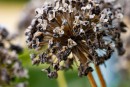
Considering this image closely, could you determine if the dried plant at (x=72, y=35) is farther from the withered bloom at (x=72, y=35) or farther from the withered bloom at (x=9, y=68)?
the withered bloom at (x=9, y=68)

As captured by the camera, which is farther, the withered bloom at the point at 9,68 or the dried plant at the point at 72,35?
the withered bloom at the point at 9,68

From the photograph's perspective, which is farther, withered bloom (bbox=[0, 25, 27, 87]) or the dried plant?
withered bloom (bbox=[0, 25, 27, 87])

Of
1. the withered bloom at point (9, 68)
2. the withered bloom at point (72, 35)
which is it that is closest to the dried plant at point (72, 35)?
the withered bloom at point (72, 35)

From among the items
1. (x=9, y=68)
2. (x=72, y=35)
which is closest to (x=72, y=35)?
(x=72, y=35)

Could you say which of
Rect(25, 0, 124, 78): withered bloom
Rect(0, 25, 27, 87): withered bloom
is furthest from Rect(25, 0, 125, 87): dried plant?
Rect(0, 25, 27, 87): withered bloom

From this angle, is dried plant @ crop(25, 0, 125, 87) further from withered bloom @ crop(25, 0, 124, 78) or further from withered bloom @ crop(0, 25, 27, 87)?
withered bloom @ crop(0, 25, 27, 87)

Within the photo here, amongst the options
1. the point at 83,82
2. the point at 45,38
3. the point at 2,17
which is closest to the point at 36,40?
the point at 45,38

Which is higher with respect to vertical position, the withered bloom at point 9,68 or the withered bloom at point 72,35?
the withered bloom at point 9,68

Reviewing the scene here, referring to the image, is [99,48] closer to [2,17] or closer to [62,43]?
A: [62,43]

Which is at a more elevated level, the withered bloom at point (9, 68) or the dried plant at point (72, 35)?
the withered bloom at point (9, 68)
